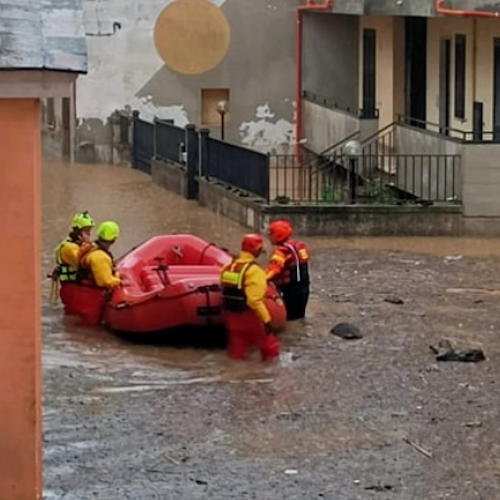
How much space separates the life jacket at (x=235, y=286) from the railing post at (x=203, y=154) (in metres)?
12.7

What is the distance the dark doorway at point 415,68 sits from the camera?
101 ft

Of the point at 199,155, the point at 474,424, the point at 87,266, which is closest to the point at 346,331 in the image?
the point at 87,266

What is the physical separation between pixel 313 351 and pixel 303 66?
18.9m

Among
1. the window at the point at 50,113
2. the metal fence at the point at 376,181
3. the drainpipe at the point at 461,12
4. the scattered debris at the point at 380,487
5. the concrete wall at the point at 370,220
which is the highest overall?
the drainpipe at the point at 461,12

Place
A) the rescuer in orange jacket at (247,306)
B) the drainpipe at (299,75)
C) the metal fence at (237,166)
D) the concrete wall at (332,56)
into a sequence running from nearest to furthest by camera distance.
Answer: the rescuer in orange jacket at (247,306), the metal fence at (237,166), the drainpipe at (299,75), the concrete wall at (332,56)

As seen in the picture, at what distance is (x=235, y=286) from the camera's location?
51.1ft

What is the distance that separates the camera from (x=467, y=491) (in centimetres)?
1141

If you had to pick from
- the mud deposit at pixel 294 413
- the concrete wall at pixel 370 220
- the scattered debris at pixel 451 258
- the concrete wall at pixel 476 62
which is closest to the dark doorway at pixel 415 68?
the concrete wall at pixel 476 62

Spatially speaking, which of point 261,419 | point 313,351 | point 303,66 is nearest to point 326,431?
point 261,419

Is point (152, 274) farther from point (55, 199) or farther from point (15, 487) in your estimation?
point (55, 199)

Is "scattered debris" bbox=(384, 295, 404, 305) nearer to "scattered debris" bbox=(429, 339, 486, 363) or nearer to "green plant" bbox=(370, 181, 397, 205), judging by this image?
"scattered debris" bbox=(429, 339, 486, 363)

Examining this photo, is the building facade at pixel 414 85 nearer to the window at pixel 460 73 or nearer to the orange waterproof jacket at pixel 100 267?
the window at pixel 460 73

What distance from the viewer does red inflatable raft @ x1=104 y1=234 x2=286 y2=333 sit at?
53.3 feet

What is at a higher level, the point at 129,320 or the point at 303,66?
the point at 303,66
